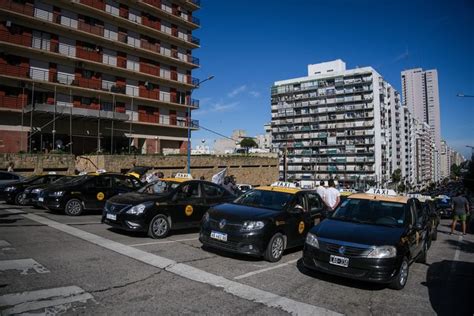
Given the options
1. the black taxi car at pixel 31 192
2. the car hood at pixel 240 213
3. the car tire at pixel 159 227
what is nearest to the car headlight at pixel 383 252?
the car hood at pixel 240 213

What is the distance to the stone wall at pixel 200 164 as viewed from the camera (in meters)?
26.9

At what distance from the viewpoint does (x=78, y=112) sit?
30.1 m

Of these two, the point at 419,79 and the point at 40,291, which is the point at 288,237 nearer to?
the point at 40,291

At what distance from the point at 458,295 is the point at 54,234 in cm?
874

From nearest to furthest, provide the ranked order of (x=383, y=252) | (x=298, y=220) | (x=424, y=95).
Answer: (x=383, y=252) < (x=298, y=220) < (x=424, y=95)

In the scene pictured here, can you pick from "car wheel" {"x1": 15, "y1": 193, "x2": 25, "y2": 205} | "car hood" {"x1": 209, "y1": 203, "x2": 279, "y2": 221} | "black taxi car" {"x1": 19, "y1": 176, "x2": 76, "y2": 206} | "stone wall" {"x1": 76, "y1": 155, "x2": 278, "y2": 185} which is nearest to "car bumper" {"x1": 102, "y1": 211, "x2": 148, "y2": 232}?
"car hood" {"x1": 209, "y1": 203, "x2": 279, "y2": 221}

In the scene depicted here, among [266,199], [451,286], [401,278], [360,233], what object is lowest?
[451,286]

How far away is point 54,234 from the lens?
851 cm

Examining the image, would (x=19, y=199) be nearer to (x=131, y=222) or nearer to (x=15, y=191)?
(x=15, y=191)

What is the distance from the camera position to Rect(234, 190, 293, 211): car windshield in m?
7.75

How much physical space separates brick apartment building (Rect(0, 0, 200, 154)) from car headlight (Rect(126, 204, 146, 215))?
2424 centimetres

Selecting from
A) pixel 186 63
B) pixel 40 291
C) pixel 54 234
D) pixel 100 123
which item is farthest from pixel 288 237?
pixel 186 63

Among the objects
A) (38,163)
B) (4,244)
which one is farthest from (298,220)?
(38,163)

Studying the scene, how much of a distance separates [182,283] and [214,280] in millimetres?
536
